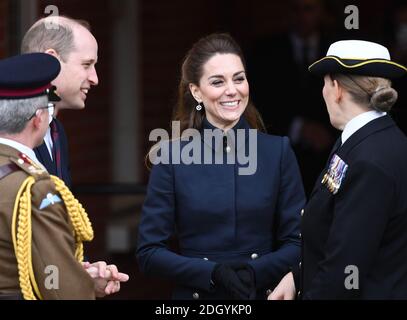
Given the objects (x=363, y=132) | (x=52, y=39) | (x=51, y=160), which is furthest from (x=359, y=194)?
(x=52, y=39)

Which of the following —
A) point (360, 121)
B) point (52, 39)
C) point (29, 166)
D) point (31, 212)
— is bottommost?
point (31, 212)

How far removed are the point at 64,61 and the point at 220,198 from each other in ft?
2.75

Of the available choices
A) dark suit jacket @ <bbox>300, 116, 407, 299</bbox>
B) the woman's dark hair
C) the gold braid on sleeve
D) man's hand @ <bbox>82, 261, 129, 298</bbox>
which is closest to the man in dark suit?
the woman's dark hair

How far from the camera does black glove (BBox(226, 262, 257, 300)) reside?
3.86 metres

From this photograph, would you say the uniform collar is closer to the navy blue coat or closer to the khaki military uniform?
the navy blue coat

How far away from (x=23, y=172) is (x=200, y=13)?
6.69m

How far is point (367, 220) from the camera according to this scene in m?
3.24

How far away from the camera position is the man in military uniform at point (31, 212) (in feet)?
10.2

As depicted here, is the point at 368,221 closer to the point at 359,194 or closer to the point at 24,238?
the point at 359,194

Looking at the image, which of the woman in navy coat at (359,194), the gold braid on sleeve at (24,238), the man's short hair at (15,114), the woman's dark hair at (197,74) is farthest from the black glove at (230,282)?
the man's short hair at (15,114)

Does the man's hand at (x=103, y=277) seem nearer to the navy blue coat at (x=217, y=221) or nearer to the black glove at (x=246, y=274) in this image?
the navy blue coat at (x=217, y=221)

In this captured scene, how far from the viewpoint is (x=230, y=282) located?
12.5 feet

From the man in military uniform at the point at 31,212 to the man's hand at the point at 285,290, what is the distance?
2.57 ft

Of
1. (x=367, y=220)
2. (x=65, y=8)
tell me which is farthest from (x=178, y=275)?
(x=65, y=8)
